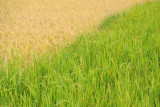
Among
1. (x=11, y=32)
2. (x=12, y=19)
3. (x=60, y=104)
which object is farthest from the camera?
(x=12, y=19)

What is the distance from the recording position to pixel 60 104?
3.17 feet

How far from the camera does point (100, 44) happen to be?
1.96 metres

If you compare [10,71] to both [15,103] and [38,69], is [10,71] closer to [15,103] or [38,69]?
[38,69]

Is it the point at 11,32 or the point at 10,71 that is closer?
the point at 10,71

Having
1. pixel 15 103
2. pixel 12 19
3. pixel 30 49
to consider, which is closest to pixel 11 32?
pixel 30 49

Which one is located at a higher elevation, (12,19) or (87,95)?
(12,19)

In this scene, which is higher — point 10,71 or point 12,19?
point 12,19

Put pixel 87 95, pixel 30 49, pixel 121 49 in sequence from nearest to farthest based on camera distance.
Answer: pixel 87 95, pixel 121 49, pixel 30 49

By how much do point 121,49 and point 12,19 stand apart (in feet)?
9.41

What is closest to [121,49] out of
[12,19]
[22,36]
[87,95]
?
[87,95]

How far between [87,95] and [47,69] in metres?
0.50

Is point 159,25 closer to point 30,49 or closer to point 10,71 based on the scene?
point 30,49

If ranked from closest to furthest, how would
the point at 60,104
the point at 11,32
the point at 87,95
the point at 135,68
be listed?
1. the point at 60,104
2. the point at 87,95
3. the point at 135,68
4. the point at 11,32

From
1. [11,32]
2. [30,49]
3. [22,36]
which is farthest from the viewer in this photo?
[11,32]
